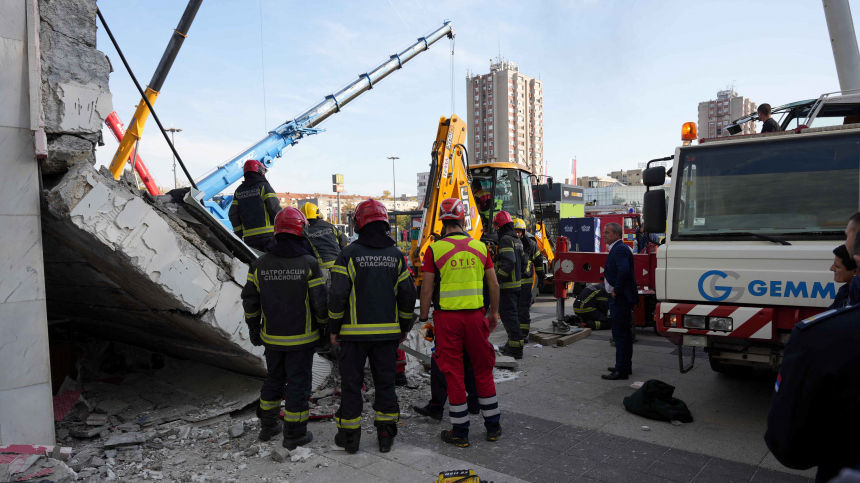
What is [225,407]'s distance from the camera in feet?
16.2

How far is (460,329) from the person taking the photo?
4230 mm

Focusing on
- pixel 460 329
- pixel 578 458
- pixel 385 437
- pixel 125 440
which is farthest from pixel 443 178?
pixel 125 440

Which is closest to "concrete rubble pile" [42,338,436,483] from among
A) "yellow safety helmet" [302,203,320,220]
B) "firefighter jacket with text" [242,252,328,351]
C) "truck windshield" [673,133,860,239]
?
"firefighter jacket with text" [242,252,328,351]

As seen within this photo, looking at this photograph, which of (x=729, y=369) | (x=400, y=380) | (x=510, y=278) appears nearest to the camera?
(x=400, y=380)

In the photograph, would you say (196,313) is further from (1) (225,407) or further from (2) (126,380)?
(2) (126,380)

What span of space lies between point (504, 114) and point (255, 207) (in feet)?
289

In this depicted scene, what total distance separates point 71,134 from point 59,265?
1.45 meters

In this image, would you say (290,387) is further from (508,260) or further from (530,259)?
(530,259)

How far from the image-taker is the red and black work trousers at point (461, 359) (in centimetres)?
420

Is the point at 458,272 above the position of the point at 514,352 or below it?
above

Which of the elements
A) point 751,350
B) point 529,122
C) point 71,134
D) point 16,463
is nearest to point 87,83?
point 71,134

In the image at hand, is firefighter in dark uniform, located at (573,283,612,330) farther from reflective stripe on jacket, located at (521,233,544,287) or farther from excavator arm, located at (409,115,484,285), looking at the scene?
excavator arm, located at (409,115,484,285)

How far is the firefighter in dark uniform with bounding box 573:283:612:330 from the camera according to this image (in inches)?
354

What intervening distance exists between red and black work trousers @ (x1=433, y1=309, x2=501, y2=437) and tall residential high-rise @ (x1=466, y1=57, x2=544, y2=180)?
283 feet
